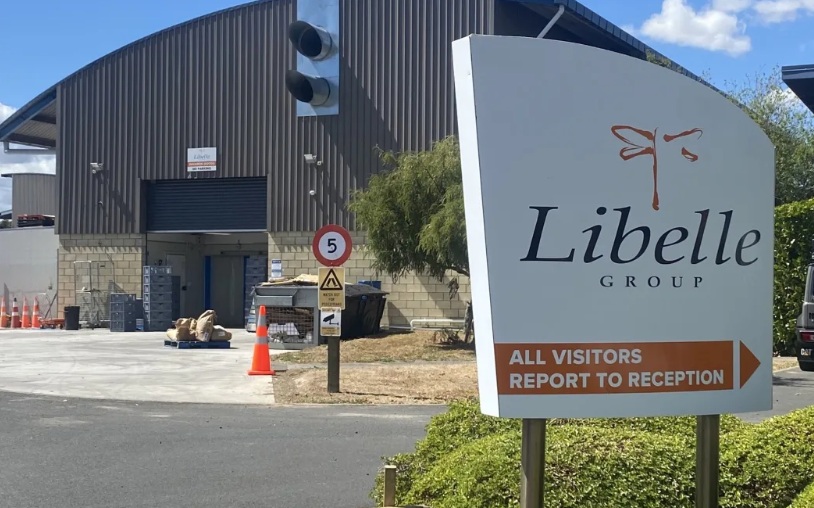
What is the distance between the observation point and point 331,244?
12375 millimetres

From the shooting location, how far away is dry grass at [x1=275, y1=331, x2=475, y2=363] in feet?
59.6

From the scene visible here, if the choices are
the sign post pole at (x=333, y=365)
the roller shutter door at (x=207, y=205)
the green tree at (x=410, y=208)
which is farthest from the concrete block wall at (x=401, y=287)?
the sign post pole at (x=333, y=365)

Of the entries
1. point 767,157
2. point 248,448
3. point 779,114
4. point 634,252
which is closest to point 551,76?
point 634,252

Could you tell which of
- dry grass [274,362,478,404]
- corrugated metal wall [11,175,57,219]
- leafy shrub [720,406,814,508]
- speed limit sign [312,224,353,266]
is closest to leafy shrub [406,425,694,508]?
leafy shrub [720,406,814,508]

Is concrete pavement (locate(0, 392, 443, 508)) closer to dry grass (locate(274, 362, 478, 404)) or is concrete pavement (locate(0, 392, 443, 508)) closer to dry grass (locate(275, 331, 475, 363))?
dry grass (locate(274, 362, 478, 404))

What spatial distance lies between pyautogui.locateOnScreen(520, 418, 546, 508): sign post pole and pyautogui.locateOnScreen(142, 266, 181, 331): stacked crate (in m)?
26.0

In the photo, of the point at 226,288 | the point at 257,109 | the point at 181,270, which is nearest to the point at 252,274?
the point at 226,288

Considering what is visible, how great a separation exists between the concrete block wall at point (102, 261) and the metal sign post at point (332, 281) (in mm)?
18382

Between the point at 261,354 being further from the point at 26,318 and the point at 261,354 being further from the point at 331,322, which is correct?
the point at 26,318

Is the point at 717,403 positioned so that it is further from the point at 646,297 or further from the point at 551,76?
the point at 551,76

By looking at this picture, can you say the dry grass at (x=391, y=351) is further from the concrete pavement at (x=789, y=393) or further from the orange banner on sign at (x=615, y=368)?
the orange banner on sign at (x=615, y=368)

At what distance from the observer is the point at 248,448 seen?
8656mm

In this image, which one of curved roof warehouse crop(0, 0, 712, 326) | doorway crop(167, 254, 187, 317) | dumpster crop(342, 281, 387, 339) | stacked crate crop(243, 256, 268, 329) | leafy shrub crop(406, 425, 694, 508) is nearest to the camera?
leafy shrub crop(406, 425, 694, 508)

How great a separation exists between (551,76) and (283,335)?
698 inches
